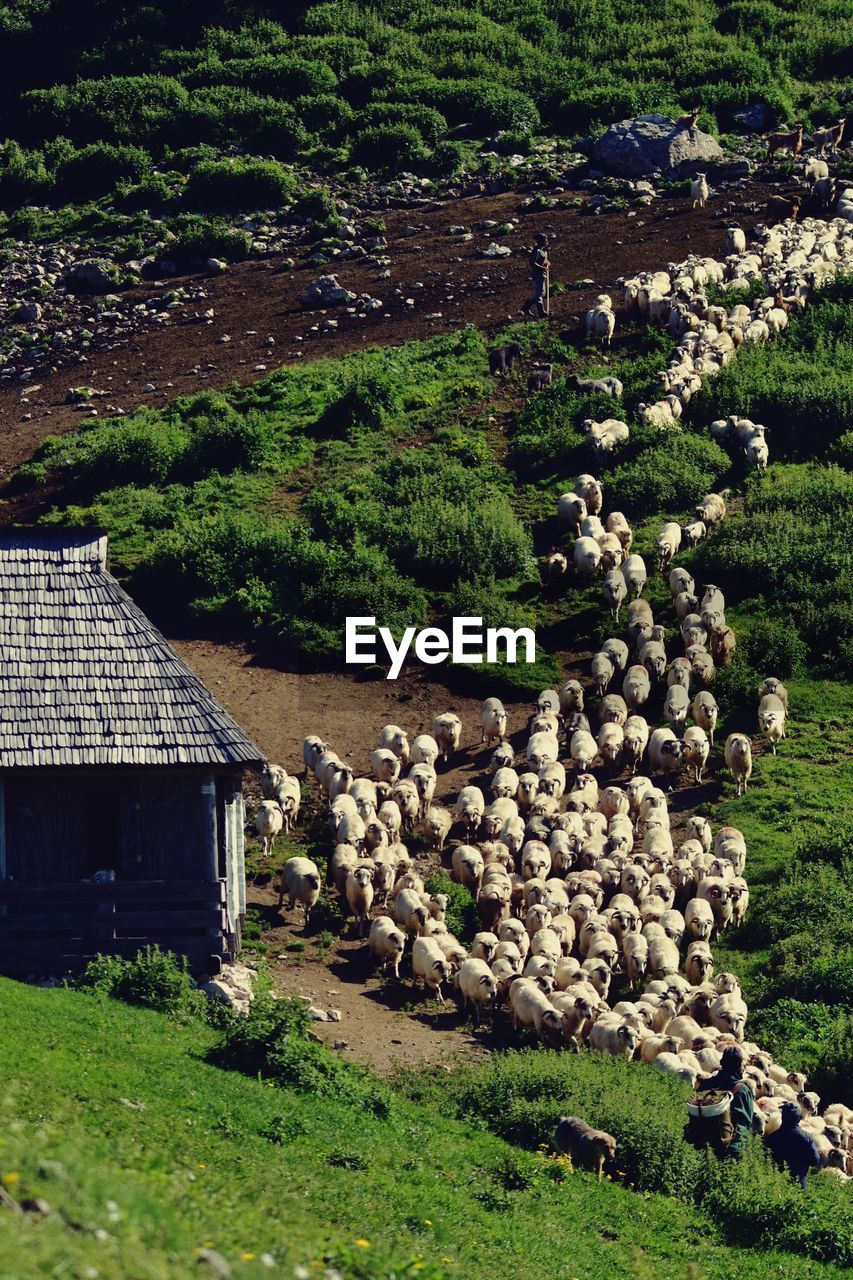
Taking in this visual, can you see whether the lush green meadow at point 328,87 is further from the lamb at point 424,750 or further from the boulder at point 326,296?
the lamb at point 424,750

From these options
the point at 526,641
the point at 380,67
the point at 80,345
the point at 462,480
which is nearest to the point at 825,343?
the point at 462,480

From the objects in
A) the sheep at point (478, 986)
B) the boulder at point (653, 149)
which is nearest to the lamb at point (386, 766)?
the sheep at point (478, 986)

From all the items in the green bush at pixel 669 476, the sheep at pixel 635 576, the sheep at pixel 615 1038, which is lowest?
the sheep at pixel 615 1038

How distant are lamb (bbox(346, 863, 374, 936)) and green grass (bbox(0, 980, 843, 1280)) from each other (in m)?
4.79

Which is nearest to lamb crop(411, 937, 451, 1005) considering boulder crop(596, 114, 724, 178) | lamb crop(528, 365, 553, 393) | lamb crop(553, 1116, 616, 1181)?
lamb crop(553, 1116, 616, 1181)

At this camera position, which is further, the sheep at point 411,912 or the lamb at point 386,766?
the lamb at point 386,766

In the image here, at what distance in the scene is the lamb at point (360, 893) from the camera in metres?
27.0

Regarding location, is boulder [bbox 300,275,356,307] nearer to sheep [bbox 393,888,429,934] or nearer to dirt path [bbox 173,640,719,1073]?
dirt path [bbox 173,640,719,1073]

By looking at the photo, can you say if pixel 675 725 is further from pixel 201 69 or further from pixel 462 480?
pixel 201 69

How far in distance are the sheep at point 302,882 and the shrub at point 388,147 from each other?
34119 millimetres

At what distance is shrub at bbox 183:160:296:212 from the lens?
181ft

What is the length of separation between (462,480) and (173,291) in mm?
13116

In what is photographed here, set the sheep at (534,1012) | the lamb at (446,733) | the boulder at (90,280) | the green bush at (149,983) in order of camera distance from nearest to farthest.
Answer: the green bush at (149,983), the sheep at (534,1012), the lamb at (446,733), the boulder at (90,280)

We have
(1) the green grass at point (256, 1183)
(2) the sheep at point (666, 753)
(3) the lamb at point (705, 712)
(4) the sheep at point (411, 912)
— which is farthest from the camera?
(3) the lamb at point (705, 712)
